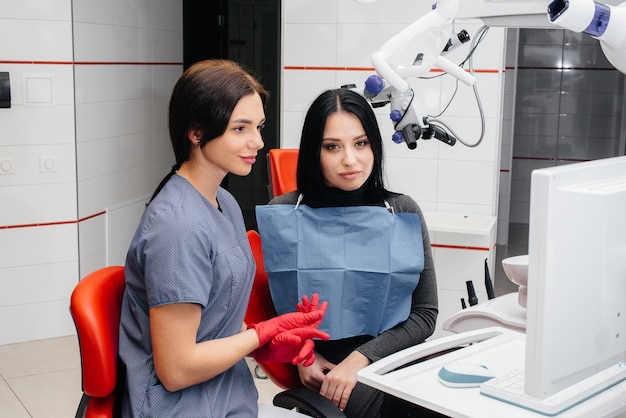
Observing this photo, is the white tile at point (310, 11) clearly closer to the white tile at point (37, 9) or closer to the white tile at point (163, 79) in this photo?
the white tile at point (37, 9)

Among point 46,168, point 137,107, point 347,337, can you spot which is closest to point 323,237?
point 347,337

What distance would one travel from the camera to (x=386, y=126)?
156 inches

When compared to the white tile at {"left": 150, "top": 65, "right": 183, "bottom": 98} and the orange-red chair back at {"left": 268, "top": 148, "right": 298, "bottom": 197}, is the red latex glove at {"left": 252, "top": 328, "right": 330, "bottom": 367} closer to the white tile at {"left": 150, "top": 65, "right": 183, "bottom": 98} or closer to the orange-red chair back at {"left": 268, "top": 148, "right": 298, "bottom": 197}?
the orange-red chair back at {"left": 268, "top": 148, "right": 298, "bottom": 197}

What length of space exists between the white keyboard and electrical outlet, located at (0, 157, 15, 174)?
298 centimetres

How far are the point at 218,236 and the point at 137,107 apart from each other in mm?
3098

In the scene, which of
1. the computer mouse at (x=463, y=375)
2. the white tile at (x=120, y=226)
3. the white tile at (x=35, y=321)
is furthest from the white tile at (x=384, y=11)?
the computer mouse at (x=463, y=375)

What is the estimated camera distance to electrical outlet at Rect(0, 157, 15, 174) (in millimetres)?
3861

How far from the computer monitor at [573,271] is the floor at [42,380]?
2.16 m

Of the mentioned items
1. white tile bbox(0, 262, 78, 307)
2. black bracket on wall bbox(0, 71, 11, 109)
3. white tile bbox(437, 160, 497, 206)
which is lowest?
white tile bbox(0, 262, 78, 307)

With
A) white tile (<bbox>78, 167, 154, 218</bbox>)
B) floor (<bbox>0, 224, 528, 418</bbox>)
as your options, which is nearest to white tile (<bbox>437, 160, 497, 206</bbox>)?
floor (<bbox>0, 224, 528, 418</bbox>)

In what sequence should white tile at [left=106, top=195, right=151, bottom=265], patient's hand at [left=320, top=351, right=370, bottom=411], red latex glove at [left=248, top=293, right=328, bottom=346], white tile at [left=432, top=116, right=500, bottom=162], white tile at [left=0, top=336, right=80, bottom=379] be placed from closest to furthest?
red latex glove at [left=248, top=293, right=328, bottom=346]
patient's hand at [left=320, top=351, right=370, bottom=411]
white tile at [left=0, top=336, right=80, bottom=379]
white tile at [left=432, top=116, right=500, bottom=162]
white tile at [left=106, top=195, right=151, bottom=265]

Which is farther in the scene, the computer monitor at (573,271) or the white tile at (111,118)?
the white tile at (111,118)

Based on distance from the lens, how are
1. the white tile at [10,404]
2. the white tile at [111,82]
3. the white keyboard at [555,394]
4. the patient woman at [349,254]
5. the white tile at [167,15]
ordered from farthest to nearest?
the white tile at [167,15]
the white tile at [111,82]
the white tile at [10,404]
the patient woman at [349,254]
the white keyboard at [555,394]

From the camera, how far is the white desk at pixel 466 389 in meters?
1.51
